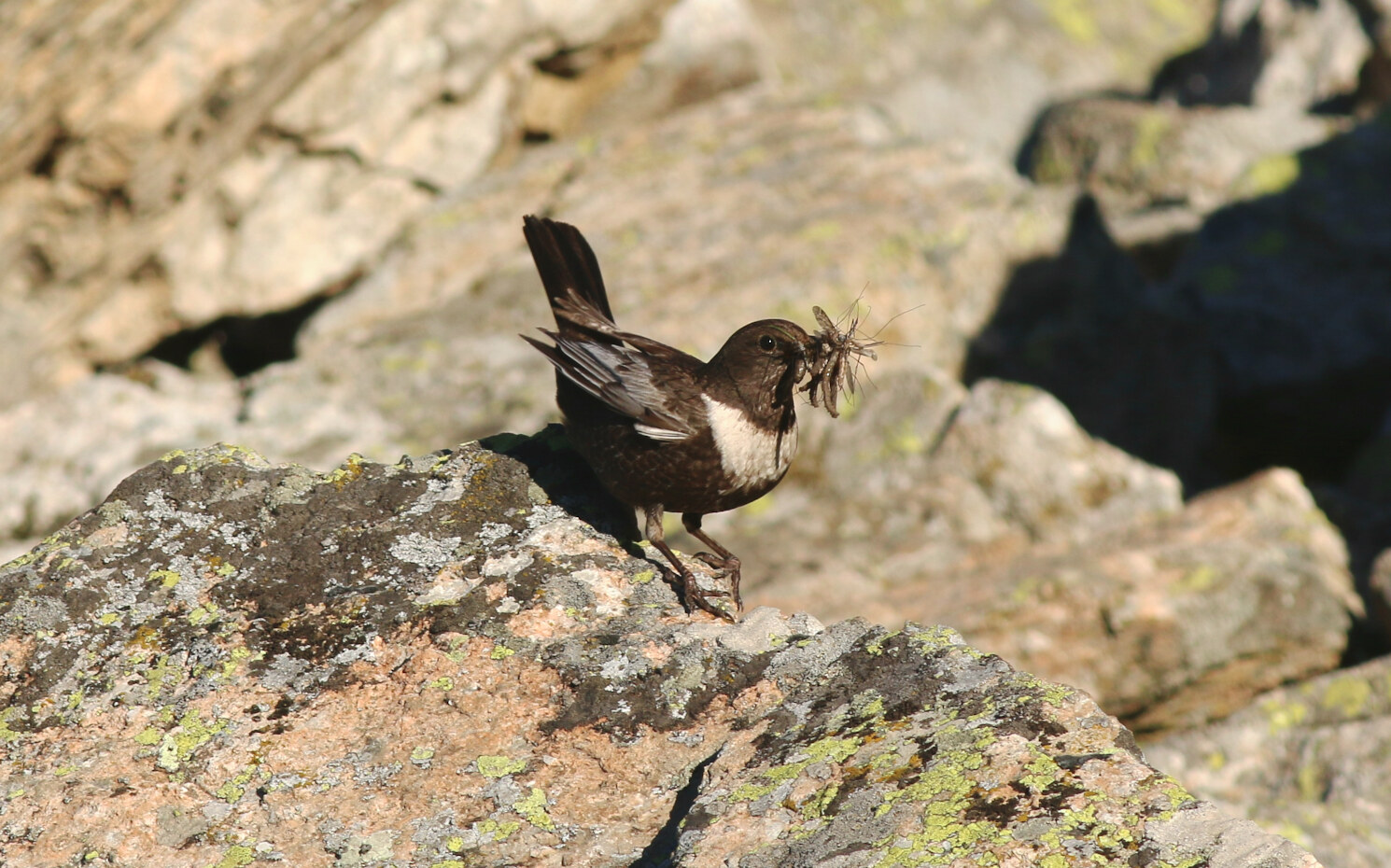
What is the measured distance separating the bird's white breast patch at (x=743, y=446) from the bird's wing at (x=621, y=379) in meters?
0.15

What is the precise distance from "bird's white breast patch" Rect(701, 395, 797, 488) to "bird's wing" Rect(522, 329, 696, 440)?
153 mm

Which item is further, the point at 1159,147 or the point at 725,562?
the point at 1159,147

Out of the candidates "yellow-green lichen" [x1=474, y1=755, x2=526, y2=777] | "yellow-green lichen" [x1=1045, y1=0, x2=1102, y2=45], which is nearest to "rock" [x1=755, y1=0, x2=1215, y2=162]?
"yellow-green lichen" [x1=1045, y1=0, x2=1102, y2=45]

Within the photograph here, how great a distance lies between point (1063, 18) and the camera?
17.9m

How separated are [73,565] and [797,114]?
10.0 m

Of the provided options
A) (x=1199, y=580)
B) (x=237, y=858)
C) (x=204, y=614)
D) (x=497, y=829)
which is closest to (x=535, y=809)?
(x=497, y=829)

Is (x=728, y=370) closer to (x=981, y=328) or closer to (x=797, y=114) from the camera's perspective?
(x=981, y=328)

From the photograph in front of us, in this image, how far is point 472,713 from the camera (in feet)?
14.8

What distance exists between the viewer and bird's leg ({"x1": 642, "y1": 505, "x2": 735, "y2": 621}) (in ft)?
16.4

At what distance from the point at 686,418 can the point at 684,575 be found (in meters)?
0.73

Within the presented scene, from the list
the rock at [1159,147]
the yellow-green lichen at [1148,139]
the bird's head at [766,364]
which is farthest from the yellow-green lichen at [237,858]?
the yellow-green lichen at [1148,139]

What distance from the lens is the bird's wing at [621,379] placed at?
17.6 ft

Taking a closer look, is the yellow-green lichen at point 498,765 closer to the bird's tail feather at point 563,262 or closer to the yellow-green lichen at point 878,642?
the yellow-green lichen at point 878,642

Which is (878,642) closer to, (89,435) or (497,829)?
(497,829)
